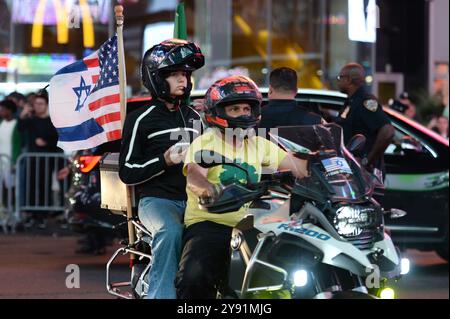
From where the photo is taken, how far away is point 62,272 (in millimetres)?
12164

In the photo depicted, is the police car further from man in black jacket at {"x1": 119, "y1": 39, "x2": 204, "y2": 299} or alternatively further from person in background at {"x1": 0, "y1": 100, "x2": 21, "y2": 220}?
man in black jacket at {"x1": 119, "y1": 39, "x2": 204, "y2": 299}

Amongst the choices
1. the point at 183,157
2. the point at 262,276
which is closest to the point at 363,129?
the point at 183,157

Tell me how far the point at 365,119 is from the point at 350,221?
15.1ft

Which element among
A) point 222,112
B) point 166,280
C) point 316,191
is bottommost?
point 166,280

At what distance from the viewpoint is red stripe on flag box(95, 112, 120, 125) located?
298 inches

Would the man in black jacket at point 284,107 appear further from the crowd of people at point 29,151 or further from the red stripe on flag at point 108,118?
the crowd of people at point 29,151

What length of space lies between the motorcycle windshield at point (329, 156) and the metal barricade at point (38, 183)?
10.2 m

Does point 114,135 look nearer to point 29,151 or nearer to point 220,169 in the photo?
point 220,169

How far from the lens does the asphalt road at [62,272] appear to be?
34.2ft

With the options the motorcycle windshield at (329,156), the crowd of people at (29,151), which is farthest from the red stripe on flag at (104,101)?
the crowd of people at (29,151)

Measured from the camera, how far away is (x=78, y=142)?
7.63m

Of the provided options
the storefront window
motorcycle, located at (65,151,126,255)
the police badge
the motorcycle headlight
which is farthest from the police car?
the storefront window
